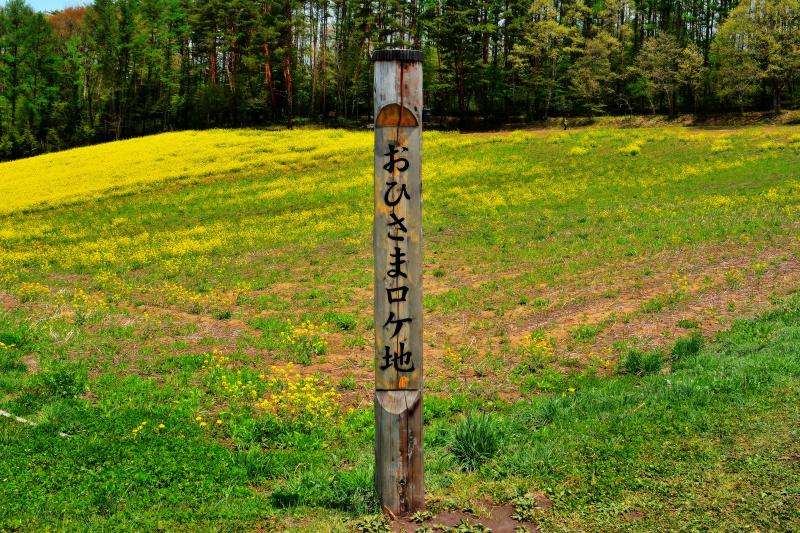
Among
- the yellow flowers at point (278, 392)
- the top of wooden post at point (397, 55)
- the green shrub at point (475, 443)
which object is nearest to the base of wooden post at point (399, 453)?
the green shrub at point (475, 443)

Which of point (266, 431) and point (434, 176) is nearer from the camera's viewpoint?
point (266, 431)

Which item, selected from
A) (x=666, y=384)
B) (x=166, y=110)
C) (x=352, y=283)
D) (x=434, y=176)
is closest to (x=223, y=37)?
(x=166, y=110)

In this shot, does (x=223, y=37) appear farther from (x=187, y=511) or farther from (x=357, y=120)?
(x=187, y=511)

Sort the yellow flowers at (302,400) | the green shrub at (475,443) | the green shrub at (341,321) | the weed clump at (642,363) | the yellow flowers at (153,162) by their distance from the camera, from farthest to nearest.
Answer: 1. the yellow flowers at (153,162)
2. the green shrub at (341,321)
3. the weed clump at (642,363)
4. the yellow flowers at (302,400)
5. the green shrub at (475,443)

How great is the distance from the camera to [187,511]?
229 inches

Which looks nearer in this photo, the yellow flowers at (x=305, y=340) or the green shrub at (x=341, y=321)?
the yellow flowers at (x=305, y=340)

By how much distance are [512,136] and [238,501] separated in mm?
43580

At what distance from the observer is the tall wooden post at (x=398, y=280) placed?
211 inches

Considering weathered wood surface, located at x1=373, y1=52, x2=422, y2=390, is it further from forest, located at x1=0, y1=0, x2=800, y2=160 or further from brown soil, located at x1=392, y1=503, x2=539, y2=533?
forest, located at x1=0, y1=0, x2=800, y2=160

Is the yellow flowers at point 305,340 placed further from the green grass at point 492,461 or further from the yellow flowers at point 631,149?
the yellow flowers at point 631,149

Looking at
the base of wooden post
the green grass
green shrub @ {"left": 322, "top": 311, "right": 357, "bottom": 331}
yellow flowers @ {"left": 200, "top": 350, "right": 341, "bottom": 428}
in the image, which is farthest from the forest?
the base of wooden post

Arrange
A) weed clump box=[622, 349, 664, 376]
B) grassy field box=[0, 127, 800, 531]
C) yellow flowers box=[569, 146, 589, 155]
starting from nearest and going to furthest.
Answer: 1. grassy field box=[0, 127, 800, 531]
2. weed clump box=[622, 349, 664, 376]
3. yellow flowers box=[569, 146, 589, 155]

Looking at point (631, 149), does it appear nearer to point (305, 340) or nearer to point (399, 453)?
point (305, 340)

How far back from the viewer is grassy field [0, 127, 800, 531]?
580 centimetres
